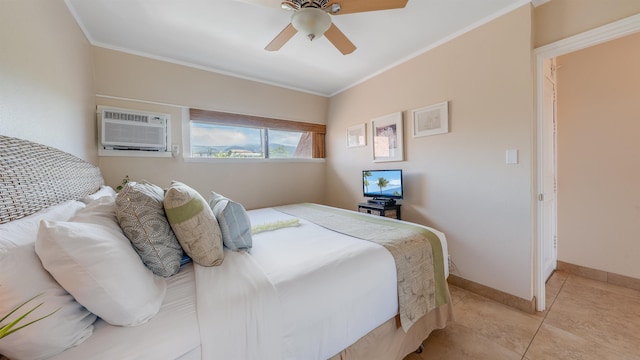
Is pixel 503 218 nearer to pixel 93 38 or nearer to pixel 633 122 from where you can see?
pixel 633 122

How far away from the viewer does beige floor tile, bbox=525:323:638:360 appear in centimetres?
138

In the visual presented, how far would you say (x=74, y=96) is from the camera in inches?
74.2

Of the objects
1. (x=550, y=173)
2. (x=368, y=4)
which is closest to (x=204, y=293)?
(x=368, y=4)

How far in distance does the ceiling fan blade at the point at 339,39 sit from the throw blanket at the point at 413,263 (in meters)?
1.56

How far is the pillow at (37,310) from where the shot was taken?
22.2 inches

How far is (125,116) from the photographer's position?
2414 millimetres

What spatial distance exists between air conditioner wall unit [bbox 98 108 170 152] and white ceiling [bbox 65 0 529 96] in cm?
71

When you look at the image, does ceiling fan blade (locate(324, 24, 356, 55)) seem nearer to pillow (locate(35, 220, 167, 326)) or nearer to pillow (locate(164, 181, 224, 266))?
pillow (locate(164, 181, 224, 266))

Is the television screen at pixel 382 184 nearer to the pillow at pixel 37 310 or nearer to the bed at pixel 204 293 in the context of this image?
the bed at pixel 204 293

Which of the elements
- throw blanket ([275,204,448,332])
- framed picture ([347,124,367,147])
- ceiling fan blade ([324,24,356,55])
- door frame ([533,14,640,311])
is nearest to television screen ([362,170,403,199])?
framed picture ([347,124,367,147])

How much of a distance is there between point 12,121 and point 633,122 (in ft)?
15.1

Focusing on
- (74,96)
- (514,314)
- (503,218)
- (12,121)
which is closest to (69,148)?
(74,96)

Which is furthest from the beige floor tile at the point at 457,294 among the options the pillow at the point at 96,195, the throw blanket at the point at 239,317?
the pillow at the point at 96,195

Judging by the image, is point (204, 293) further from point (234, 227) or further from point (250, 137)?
point (250, 137)
